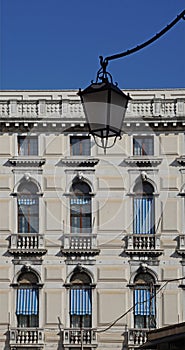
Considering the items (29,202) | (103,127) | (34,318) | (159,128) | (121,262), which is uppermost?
(159,128)

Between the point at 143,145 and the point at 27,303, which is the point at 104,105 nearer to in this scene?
the point at 27,303

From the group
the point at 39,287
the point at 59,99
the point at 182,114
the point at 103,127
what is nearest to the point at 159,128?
the point at 182,114

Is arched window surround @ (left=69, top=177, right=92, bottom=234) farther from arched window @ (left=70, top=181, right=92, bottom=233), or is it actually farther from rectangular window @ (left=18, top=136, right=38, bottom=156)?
rectangular window @ (left=18, top=136, right=38, bottom=156)

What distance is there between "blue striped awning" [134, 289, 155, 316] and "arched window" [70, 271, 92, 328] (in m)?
1.22

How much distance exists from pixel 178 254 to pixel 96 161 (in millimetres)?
3323

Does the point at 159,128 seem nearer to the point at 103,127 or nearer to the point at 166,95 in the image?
the point at 166,95

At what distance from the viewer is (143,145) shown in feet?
80.7

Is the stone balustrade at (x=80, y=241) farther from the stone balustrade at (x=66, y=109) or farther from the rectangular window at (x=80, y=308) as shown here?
the stone balustrade at (x=66, y=109)

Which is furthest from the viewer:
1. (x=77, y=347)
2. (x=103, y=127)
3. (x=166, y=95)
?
(x=166, y=95)

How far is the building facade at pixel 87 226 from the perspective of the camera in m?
23.3

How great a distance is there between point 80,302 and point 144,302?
168 cm

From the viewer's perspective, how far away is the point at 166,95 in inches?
992

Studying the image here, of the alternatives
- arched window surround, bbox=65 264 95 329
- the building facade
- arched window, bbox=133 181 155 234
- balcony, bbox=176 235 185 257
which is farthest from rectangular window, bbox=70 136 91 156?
balcony, bbox=176 235 185 257

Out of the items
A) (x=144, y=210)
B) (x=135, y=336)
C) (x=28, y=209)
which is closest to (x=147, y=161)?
(x=144, y=210)
